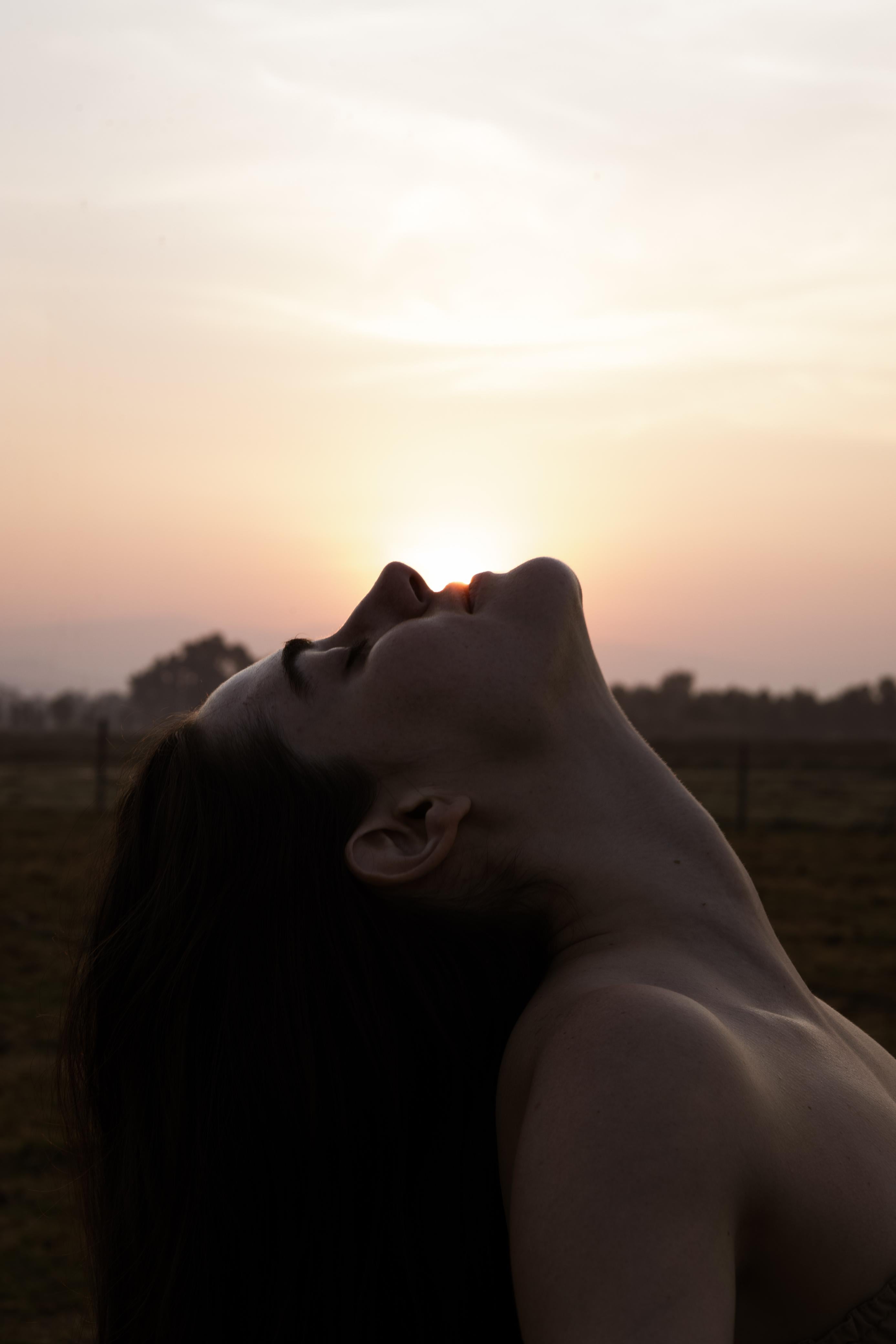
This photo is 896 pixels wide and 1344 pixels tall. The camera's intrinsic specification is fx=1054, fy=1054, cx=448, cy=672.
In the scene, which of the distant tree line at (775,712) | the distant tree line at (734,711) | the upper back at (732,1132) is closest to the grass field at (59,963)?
the upper back at (732,1132)

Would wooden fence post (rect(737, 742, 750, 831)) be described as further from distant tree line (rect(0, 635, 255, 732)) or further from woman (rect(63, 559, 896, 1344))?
distant tree line (rect(0, 635, 255, 732))

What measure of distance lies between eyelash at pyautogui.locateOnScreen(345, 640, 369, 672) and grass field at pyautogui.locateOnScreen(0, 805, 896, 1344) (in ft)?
1.94

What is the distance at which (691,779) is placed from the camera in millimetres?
28266

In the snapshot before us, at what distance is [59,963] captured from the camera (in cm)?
851

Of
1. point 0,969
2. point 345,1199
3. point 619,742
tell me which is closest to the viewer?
point 345,1199

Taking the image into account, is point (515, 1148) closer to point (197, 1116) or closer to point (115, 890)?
point (197, 1116)

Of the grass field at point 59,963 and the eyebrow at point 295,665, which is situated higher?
the eyebrow at point 295,665

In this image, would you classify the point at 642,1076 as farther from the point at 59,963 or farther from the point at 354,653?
the point at 59,963

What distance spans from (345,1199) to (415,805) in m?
0.57

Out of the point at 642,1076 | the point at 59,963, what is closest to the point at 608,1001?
the point at 642,1076

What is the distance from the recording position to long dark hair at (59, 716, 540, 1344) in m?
1.50

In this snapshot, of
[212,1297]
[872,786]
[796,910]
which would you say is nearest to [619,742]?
[212,1297]

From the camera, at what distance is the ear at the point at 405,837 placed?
1.55m

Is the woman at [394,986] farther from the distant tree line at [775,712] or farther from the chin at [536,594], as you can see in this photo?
the distant tree line at [775,712]
